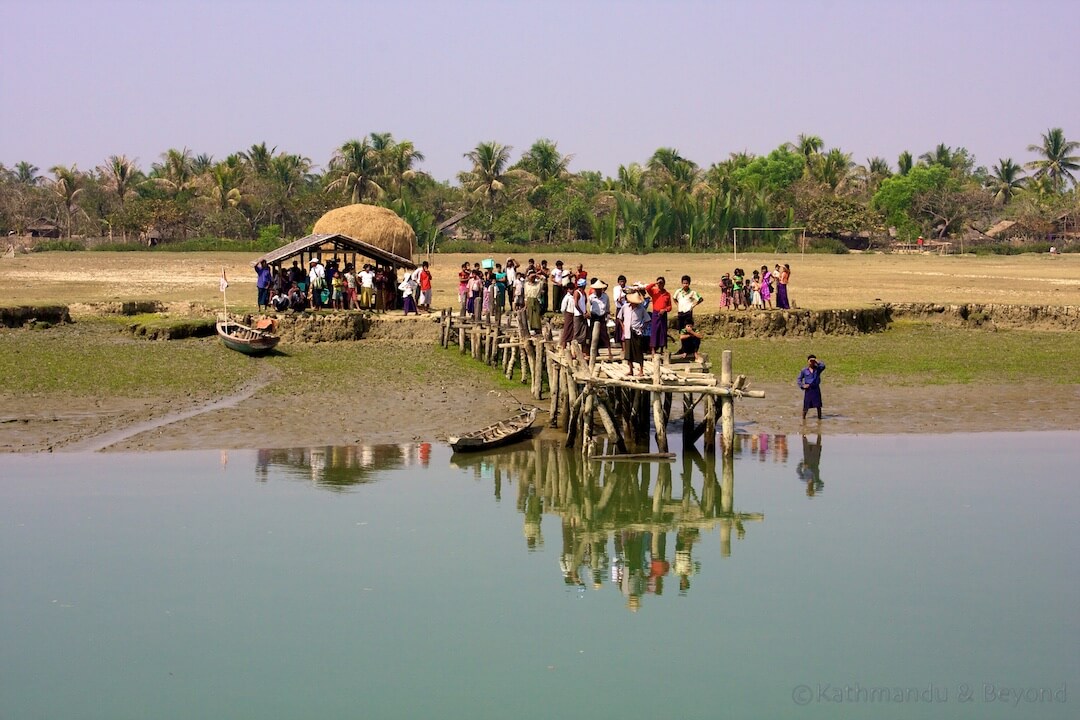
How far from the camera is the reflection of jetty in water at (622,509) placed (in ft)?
50.4

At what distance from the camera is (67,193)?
78.6m

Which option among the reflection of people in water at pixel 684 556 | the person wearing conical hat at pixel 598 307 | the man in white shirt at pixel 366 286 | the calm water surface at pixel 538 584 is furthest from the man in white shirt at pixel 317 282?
the reflection of people in water at pixel 684 556

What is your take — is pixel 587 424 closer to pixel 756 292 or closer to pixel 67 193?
pixel 756 292

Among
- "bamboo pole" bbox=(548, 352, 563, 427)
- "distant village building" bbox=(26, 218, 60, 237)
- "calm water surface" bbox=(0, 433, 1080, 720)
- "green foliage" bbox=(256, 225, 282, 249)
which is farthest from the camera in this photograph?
"distant village building" bbox=(26, 218, 60, 237)

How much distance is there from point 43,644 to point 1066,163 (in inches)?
3596

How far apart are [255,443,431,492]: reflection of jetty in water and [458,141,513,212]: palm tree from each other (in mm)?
57743

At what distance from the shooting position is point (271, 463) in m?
19.9

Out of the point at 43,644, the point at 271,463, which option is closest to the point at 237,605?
the point at 43,644

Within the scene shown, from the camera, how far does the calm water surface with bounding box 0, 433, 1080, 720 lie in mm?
11766

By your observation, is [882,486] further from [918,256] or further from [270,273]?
[918,256]

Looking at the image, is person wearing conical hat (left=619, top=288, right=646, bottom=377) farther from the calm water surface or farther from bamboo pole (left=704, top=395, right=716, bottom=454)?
the calm water surface

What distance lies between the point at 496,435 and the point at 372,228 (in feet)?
67.8

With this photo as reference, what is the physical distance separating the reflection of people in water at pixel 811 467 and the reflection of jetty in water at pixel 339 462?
5.70m

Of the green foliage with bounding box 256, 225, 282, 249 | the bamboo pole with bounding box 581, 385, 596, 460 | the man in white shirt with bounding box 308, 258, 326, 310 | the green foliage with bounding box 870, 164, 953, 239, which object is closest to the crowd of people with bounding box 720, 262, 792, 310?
the man in white shirt with bounding box 308, 258, 326, 310
